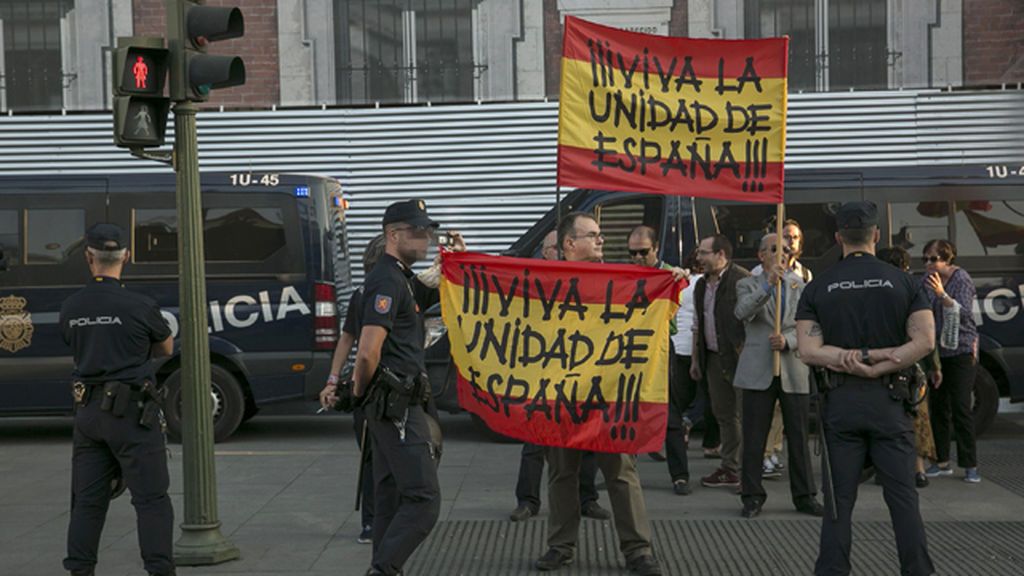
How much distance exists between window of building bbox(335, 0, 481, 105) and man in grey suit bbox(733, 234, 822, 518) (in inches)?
492

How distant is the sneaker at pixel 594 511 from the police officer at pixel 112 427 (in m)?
3.05

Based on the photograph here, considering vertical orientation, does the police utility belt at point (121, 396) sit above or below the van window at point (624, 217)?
below

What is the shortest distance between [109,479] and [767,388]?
4239 mm

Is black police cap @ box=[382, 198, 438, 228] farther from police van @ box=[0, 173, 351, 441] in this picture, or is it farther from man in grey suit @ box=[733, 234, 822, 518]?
police van @ box=[0, 173, 351, 441]

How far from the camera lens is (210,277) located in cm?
1266

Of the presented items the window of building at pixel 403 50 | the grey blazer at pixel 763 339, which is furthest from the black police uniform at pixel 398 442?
the window of building at pixel 403 50

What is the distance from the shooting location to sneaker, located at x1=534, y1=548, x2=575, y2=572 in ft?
24.0

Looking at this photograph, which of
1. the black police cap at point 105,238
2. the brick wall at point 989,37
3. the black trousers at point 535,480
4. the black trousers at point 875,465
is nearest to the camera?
the black trousers at point 875,465

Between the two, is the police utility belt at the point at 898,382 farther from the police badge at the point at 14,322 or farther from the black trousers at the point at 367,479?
the police badge at the point at 14,322

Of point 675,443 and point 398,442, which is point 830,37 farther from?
point 398,442

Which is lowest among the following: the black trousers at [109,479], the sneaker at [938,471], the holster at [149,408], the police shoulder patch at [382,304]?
the sneaker at [938,471]

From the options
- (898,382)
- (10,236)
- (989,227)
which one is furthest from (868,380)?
(10,236)

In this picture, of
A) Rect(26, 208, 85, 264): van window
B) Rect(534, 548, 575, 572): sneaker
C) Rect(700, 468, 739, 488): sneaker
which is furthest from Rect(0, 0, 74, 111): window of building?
Rect(534, 548, 575, 572): sneaker

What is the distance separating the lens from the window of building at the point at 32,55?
2103 cm
